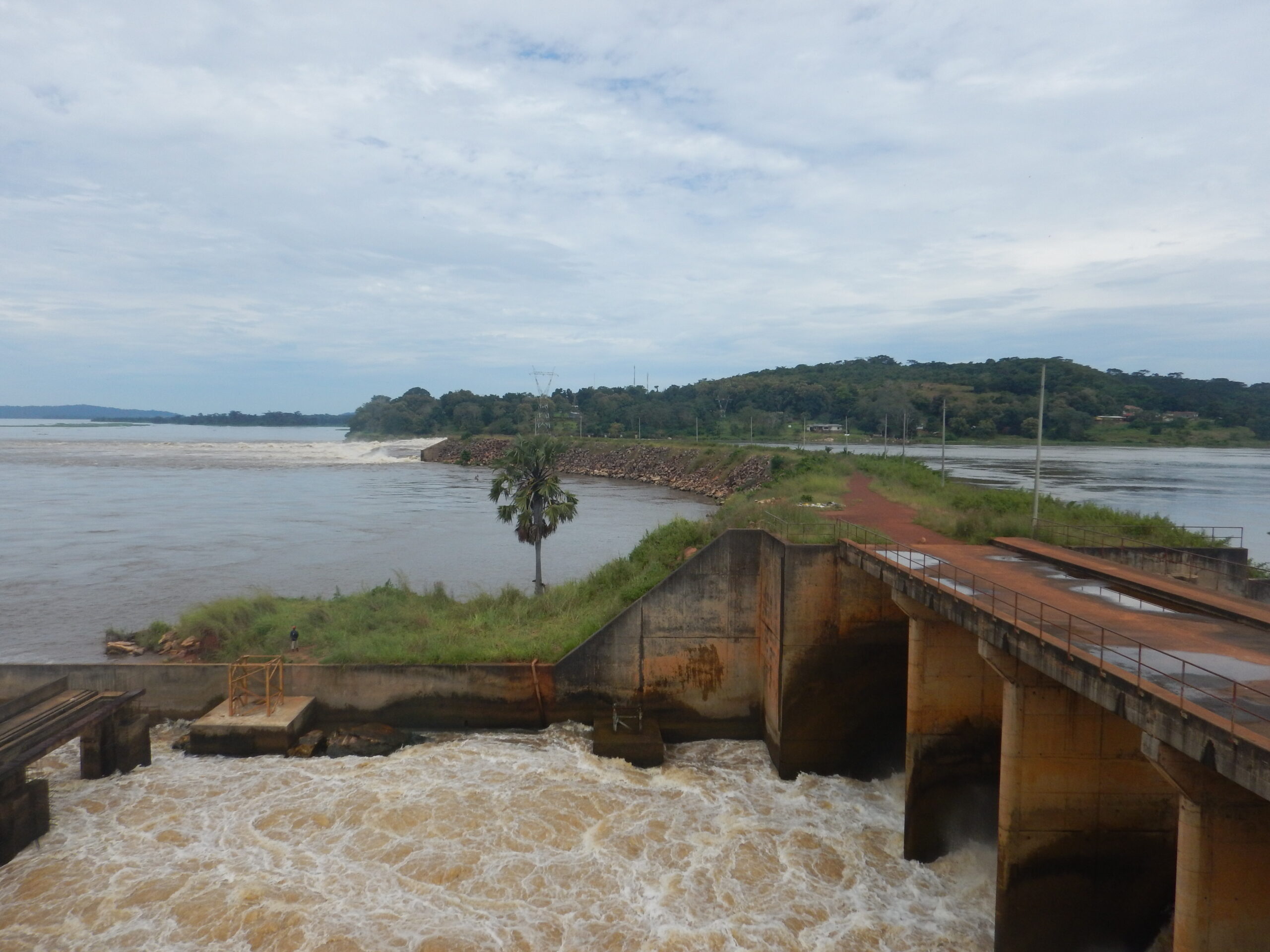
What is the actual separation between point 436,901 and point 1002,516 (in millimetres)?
17065

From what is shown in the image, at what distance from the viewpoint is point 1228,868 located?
26.2ft

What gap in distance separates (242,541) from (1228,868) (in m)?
44.8

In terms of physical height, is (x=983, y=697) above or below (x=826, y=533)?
below

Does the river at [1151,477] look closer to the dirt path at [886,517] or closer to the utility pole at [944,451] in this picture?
the utility pole at [944,451]

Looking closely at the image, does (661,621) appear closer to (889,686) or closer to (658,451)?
(889,686)

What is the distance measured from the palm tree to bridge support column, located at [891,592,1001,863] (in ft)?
50.2

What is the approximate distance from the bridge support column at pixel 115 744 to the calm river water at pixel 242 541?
8431 millimetres

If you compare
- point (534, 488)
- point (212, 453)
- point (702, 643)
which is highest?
point (534, 488)

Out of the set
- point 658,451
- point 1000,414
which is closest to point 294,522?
point 658,451

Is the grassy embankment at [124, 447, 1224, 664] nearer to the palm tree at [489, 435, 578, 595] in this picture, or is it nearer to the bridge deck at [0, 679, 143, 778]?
the palm tree at [489, 435, 578, 595]

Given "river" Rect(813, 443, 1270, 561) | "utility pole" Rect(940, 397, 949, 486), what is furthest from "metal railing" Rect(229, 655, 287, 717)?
"river" Rect(813, 443, 1270, 561)

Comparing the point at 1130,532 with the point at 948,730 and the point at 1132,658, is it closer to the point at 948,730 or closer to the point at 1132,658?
the point at 948,730

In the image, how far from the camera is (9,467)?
4109 inches

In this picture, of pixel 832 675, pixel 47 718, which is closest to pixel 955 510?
pixel 832 675
